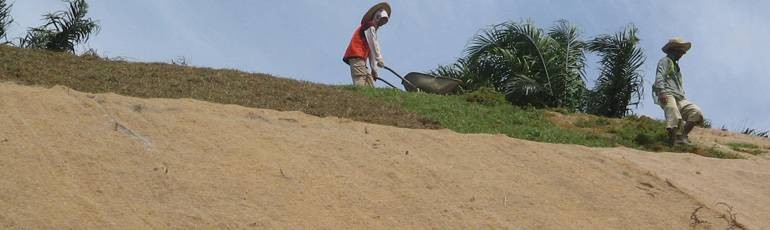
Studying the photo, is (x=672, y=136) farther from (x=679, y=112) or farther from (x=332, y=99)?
(x=332, y=99)

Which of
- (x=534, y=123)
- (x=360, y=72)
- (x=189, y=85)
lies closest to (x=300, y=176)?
(x=189, y=85)

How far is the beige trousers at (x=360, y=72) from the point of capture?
17094mm

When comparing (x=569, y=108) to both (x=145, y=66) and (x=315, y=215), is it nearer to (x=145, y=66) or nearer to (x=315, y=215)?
(x=145, y=66)

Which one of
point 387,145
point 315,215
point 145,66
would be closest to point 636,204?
point 387,145

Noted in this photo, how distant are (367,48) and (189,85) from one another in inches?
155

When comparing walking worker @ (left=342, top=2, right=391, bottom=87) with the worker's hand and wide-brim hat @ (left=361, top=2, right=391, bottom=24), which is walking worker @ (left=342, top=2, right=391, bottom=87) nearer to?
wide-brim hat @ (left=361, top=2, right=391, bottom=24)

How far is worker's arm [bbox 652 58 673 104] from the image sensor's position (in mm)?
14820

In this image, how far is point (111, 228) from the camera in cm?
845

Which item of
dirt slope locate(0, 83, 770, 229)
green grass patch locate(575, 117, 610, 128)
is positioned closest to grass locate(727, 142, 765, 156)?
green grass patch locate(575, 117, 610, 128)

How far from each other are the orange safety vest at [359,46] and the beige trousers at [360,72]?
0.08m

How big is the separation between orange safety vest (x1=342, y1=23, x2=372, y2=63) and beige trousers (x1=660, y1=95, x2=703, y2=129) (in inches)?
167

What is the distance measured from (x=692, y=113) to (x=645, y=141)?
24.4 inches

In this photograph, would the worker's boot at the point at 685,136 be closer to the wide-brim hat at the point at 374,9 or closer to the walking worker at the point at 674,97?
the walking worker at the point at 674,97

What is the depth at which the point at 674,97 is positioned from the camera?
14836mm
